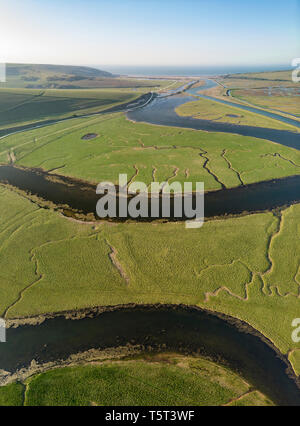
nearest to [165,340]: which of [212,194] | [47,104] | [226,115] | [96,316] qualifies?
[96,316]

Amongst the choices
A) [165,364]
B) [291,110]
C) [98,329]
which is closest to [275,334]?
[165,364]

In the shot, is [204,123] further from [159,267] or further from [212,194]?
[159,267]

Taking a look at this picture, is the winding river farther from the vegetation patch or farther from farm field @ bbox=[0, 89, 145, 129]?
farm field @ bbox=[0, 89, 145, 129]

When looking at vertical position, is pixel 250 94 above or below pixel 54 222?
above

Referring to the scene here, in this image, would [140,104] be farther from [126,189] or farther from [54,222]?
[54,222]

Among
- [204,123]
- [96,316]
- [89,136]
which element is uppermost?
[204,123]

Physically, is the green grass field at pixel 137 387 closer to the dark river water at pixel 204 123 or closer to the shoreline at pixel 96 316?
the shoreline at pixel 96 316
